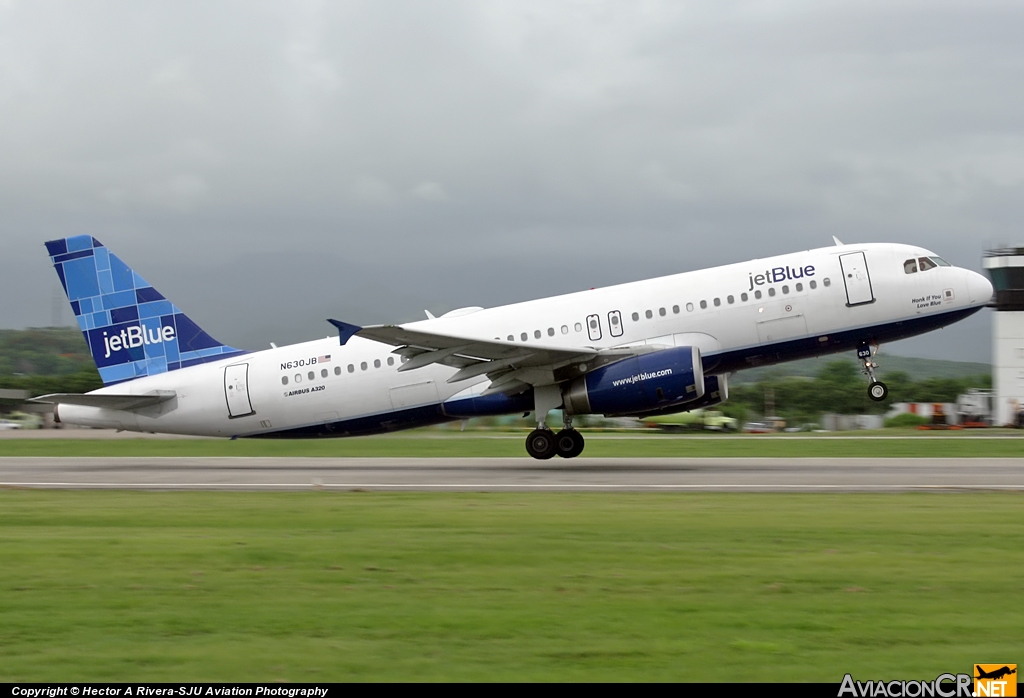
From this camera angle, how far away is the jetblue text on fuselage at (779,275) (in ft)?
80.2

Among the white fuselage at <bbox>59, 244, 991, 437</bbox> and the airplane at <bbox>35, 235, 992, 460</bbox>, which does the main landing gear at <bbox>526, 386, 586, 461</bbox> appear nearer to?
the airplane at <bbox>35, 235, 992, 460</bbox>

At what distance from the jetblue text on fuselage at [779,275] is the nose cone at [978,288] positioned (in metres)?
3.96

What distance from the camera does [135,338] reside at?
91.3ft

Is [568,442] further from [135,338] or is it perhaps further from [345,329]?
[135,338]

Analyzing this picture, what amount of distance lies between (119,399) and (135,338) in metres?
1.78

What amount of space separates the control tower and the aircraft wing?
40705mm

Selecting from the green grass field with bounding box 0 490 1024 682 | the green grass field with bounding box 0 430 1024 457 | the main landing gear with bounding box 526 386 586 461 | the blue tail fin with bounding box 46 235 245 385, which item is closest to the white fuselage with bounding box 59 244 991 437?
the main landing gear with bounding box 526 386 586 461

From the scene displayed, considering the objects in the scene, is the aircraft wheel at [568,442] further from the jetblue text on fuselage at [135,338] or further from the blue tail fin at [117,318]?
the jetblue text on fuselage at [135,338]

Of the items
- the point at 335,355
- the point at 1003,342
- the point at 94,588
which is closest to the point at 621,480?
the point at 335,355

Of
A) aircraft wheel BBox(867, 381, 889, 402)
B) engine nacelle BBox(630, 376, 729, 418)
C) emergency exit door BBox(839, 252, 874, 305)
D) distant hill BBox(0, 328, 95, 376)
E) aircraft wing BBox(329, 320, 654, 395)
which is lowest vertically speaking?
aircraft wheel BBox(867, 381, 889, 402)

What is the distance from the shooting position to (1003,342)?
5788 cm

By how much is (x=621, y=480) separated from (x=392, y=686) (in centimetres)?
1459

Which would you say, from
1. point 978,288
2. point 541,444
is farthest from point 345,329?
point 978,288

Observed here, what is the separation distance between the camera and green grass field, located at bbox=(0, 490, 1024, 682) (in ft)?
25.0
